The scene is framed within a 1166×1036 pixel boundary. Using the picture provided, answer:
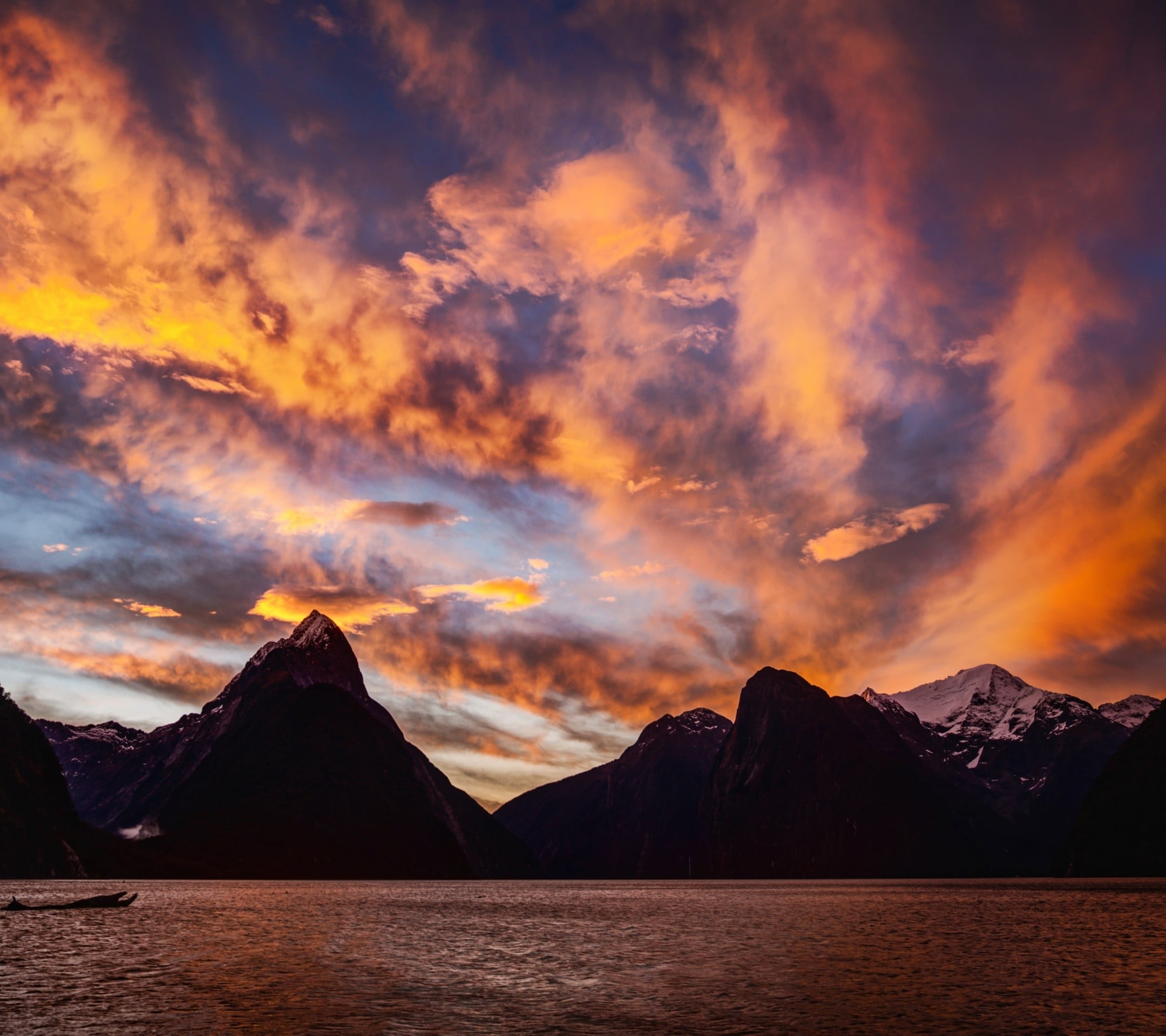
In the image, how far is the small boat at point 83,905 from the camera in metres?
105

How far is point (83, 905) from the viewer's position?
371 feet

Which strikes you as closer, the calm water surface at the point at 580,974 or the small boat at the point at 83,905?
the calm water surface at the point at 580,974

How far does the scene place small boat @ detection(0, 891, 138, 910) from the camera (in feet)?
346

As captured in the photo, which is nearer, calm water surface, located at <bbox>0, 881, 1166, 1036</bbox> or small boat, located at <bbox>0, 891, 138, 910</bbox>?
calm water surface, located at <bbox>0, 881, 1166, 1036</bbox>

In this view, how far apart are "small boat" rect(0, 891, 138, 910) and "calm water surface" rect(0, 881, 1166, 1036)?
13.7ft

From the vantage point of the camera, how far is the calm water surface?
3391 cm

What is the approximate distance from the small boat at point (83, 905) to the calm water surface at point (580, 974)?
418 centimetres

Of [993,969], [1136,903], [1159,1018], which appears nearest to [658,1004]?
[1159,1018]

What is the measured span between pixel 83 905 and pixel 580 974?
9132 centimetres

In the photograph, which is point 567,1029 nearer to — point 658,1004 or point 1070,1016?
point 658,1004

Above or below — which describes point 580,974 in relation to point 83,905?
below

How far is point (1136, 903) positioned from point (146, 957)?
128291 mm

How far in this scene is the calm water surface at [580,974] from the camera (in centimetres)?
3391

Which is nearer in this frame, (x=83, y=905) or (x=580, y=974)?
(x=580, y=974)
